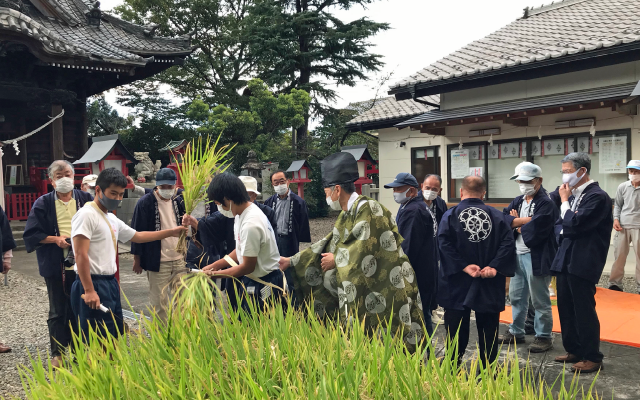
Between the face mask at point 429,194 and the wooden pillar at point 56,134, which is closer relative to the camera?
the face mask at point 429,194

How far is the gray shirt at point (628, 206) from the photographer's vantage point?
26.1 ft

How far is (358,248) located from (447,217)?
1070 mm

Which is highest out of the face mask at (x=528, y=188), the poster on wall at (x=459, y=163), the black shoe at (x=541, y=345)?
the poster on wall at (x=459, y=163)

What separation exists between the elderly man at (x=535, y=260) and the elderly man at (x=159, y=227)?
11.6 ft

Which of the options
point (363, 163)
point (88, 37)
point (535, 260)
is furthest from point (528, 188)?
point (88, 37)

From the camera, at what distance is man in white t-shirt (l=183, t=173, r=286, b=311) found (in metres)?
3.41

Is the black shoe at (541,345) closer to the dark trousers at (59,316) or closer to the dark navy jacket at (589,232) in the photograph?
the dark navy jacket at (589,232)

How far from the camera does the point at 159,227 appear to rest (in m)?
5.37

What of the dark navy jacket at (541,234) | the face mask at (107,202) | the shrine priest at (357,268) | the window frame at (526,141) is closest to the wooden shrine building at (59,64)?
the window frame at (526,141)

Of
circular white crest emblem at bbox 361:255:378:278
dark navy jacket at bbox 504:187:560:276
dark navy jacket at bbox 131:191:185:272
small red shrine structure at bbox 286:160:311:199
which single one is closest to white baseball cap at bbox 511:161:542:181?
dark navy jacket at bbox 504:187:560:276

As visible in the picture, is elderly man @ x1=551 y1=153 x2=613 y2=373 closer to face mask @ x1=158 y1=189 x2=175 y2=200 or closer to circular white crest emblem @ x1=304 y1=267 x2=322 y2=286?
circular white crest emblem @ x1=304 y1=267 x2=322 y2=286

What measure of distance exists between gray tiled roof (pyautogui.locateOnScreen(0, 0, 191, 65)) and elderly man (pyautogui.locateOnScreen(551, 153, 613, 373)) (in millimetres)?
12486

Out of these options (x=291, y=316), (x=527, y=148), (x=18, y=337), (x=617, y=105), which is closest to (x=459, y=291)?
(x=291, y=316)

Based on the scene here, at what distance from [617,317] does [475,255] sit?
11.4 feet
